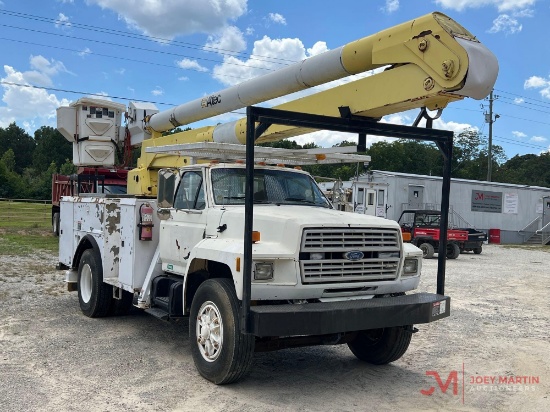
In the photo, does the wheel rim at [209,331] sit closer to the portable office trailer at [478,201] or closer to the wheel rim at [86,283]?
the wheel rim at [86,283]

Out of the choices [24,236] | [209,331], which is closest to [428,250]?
[24,236]

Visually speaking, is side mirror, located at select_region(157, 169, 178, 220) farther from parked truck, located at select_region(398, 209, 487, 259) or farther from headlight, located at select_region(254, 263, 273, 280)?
Answer: parked truck, located at select_region(398, 209, 487, 259)

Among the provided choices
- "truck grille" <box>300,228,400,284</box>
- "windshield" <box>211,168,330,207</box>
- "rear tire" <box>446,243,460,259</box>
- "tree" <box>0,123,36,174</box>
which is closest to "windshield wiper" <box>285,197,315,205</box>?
"windshield" <box>211,168,330,207</box>

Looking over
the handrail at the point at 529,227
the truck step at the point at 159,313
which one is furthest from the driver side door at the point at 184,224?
the handrail at the point at 529,227

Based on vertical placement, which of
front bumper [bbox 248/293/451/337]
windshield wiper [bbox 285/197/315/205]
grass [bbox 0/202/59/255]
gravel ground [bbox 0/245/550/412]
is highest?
windshield wiper [bbox 285/197/315/205]

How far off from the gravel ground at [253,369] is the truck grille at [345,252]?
1.15 metres

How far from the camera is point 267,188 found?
6.87m

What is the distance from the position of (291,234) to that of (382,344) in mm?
2060

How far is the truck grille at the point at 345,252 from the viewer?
18.0ft

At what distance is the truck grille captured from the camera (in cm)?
547

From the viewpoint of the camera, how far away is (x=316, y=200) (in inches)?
286

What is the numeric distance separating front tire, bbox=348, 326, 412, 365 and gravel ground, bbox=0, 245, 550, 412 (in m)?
0.11

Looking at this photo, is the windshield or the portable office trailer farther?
the portable office trailer

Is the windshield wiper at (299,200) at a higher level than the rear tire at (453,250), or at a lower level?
higher
